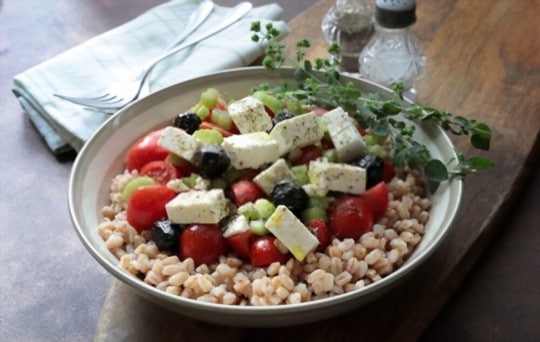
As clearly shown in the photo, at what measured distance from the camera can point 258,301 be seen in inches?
34.4

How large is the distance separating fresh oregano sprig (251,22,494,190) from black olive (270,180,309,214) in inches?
6.3

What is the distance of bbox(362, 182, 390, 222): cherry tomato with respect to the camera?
101cm

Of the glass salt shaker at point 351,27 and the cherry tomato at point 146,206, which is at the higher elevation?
the cherry tomato at point 146,206

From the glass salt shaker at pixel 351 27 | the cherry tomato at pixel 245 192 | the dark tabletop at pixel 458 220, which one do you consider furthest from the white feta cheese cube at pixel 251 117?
the glass salt shaker at pixel 351 27

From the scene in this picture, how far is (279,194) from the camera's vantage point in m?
0.98

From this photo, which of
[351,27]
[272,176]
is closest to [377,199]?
[272,176]

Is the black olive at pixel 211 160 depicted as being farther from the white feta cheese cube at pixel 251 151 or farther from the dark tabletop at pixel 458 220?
the dark tabletop at pixel 458 220

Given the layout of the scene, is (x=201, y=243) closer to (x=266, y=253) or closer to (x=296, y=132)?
(x=266, y=253)

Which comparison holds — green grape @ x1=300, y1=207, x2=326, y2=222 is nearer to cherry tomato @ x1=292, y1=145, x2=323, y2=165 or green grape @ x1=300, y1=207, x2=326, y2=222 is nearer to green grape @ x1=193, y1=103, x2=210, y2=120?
cherry tomato @ x1=292, y1=145, x2=323, y2=165

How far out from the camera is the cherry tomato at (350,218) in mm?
979

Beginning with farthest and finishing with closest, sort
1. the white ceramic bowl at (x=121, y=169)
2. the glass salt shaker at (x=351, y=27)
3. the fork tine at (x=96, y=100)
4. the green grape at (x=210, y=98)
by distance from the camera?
the glass salt shaker at (x=351, y=27), the fork tine at (x=96, y=100), the green grape at (x=210, y=98), the white ceramic bowl at (x=121, y=169)

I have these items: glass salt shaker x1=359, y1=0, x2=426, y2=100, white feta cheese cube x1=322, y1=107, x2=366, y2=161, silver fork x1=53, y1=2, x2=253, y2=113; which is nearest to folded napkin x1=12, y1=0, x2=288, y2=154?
silver fork x1=53, y1=2, x2=253, y2=113

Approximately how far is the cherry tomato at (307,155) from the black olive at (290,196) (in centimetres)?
9

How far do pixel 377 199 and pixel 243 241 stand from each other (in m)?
0.20
